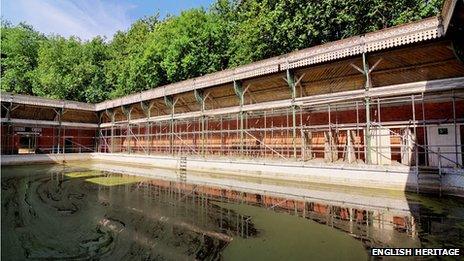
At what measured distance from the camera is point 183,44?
101 feet

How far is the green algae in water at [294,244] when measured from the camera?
5.31m

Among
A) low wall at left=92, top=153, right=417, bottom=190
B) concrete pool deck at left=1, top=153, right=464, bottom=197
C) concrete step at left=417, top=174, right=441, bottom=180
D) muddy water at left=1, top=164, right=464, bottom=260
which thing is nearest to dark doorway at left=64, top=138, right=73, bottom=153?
concrete pool deck at left=1, top=153, right=464, bottom=197

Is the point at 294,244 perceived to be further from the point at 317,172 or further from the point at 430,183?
the point at 317,172

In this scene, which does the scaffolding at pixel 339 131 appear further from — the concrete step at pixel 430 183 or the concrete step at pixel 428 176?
the concrete step at pixel 430 183

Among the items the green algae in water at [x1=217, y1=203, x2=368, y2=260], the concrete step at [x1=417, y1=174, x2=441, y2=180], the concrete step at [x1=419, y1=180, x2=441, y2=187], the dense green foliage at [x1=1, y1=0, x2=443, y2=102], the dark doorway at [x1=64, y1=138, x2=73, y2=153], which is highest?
the dense green foliage at [x1=1, y1=0, x2=443, y2=102]

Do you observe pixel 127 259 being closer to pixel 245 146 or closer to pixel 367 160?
Result: pixel 367 160

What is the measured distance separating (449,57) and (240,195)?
1018 centimetres

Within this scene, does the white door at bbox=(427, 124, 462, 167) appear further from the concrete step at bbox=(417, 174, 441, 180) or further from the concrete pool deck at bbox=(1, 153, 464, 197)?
the concrete pool deck at bbox=(1, 153, 464, 197)

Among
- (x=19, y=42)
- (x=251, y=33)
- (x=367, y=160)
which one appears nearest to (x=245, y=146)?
(x=367, y=160)

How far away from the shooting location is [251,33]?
87.0 feet

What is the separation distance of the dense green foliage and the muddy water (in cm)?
1613

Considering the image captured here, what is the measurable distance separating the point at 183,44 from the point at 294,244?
92.0 ft

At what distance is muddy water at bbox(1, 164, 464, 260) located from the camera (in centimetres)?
560

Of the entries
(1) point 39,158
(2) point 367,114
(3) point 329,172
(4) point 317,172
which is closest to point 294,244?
(3) point 329,172
